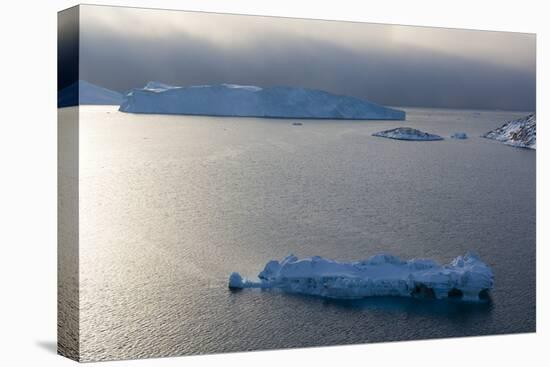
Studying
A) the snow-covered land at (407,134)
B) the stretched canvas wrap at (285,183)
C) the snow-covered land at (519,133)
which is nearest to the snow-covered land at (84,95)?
the stretched canvas wrap at (285,183)

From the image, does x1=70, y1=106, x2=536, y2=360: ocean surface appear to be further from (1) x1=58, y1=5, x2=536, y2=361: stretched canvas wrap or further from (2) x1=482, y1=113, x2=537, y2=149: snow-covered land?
(2) x1=482, y1=113, x2=537, y2=149: snow-covered land

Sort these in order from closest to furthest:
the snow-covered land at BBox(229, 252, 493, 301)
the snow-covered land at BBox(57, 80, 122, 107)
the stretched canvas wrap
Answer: the snow-covered land at BBox(57, 80, 122, 107) < the stretched canvas wrap < the snow-covered land at BBox(229, 252, 493, 301)

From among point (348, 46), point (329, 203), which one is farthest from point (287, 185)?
point (348, 46)

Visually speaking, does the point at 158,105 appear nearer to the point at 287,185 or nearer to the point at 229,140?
the point at 229,140

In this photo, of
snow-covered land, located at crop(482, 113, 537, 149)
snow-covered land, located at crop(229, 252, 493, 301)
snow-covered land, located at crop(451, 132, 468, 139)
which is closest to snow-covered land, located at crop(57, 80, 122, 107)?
snow-covered land, located at crop(229, 252, 493, 301)

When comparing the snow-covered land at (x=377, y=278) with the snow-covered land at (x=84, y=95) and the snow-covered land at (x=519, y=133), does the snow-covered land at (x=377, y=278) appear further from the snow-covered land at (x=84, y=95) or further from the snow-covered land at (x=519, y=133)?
the snow-covered land at (x=84, y=95)
